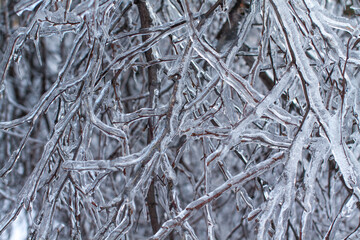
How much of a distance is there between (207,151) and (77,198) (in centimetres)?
41

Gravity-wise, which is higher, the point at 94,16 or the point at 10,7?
the point at 10,7

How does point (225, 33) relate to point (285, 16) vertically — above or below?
below

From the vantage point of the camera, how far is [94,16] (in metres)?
0.88

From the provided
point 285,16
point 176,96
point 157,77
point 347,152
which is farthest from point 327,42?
point 157,77

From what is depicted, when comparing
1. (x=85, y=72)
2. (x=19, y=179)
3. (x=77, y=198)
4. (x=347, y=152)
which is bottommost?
(x=19, y=179)

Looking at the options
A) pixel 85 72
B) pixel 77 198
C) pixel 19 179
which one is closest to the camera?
pixel 85 72

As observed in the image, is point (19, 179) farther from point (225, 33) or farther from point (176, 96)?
point (176, 96)

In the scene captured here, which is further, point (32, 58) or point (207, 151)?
point (32, 58)

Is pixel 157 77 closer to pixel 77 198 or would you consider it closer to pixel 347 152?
pixel 77 198

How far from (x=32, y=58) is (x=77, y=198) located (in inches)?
126

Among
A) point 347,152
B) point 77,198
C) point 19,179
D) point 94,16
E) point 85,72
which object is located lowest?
point 19,179

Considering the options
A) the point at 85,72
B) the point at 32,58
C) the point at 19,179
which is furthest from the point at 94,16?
the point at 32,58

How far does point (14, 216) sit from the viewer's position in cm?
96

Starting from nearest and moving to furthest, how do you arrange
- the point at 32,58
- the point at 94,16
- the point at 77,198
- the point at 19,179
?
the point at 94,16, the point at 77,198, the point at 19,179, the point at 32,58
